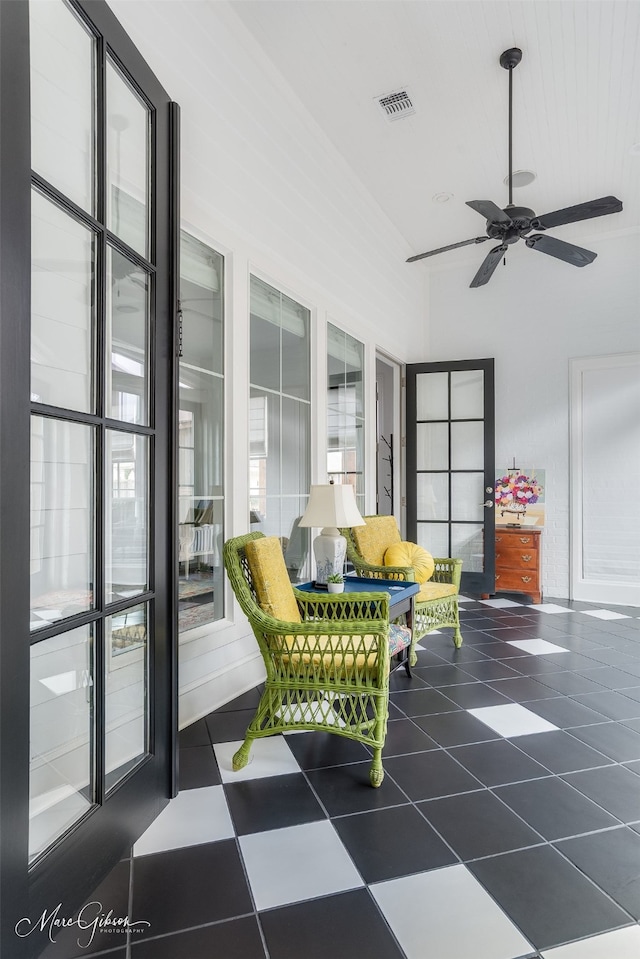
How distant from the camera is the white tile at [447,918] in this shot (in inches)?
50.8

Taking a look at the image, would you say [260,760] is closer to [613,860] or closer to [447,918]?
[447,918]

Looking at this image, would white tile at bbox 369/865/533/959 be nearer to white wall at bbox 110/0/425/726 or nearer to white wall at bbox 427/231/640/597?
white wall at bbox 110/0/425/726

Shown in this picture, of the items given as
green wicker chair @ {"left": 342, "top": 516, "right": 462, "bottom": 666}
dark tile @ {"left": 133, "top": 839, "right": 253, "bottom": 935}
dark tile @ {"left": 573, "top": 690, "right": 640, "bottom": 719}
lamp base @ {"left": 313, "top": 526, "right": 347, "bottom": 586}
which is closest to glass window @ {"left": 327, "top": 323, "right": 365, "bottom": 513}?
green wicker chair @ {"left": 342, "top": 516, "right": 462, "bottom": 666}

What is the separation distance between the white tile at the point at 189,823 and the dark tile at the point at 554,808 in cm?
98

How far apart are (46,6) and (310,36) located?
6.85ft

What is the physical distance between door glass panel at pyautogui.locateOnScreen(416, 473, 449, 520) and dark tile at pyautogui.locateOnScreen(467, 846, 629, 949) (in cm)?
407

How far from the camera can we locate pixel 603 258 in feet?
17.1

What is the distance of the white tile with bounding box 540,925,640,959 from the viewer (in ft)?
4.17

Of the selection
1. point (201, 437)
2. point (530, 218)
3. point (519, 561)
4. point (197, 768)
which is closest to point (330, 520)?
point (201, 437)

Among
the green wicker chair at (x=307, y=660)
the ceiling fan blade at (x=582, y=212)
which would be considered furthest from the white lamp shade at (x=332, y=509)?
the ceiling fan blade at (x=582, y=212)

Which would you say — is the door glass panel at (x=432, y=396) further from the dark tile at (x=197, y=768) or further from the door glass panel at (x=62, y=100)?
the door glass panel at (x=62, y=100)

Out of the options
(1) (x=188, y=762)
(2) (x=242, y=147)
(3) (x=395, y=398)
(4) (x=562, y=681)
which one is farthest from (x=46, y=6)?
(3) (x=395, y=398)

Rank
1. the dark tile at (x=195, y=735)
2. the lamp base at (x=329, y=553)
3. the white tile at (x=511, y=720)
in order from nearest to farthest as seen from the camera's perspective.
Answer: the dark tile at (x=195, y=735) → the white tile at (x=511, y=720) → the lamp base at (x=329, y=553)

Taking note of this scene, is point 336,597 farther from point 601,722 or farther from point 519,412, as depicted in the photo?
point 519,412
